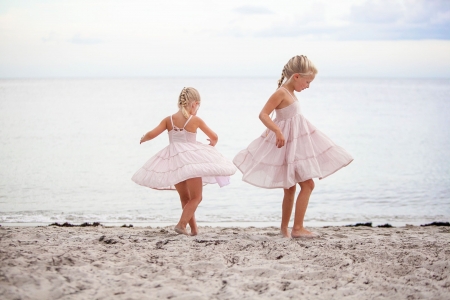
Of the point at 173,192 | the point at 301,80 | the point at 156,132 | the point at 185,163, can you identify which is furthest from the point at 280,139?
the point at 173,192

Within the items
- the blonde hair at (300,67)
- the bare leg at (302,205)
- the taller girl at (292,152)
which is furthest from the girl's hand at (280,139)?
the blonde hair at (300,67)

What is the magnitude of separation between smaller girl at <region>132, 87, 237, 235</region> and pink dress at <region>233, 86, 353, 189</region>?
27cm

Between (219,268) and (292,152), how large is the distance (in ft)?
5.00

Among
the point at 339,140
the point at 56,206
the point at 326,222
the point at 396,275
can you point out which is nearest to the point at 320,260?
the point at 396,275

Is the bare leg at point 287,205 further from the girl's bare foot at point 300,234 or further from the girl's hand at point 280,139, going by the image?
the girl's hand at point 280,139

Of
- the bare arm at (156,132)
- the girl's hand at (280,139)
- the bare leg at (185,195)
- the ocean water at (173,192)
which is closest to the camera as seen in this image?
the girl's hand at (280,139)

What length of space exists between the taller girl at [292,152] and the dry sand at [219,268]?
49cm

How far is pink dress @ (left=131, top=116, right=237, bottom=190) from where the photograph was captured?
5.06 metres

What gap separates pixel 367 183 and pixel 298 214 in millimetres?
6246

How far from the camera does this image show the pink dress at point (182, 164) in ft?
16.6

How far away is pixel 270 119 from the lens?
5031mm

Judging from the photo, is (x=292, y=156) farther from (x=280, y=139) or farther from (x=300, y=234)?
(x=300, y=234)

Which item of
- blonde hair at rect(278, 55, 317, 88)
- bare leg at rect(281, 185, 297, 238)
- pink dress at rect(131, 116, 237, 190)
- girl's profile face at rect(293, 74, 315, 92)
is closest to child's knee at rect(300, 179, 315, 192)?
bare leg at rect(281, 185, 297, 238)

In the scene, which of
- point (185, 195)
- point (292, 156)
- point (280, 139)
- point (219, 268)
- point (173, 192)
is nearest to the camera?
Answer: point (219, 268)
